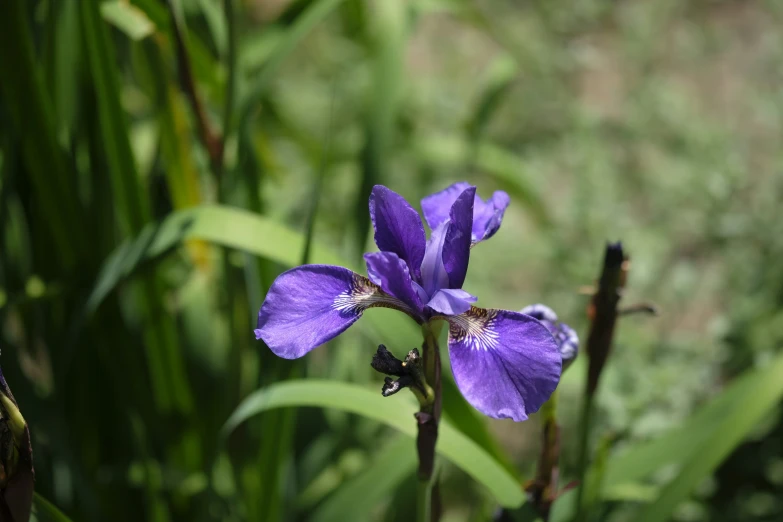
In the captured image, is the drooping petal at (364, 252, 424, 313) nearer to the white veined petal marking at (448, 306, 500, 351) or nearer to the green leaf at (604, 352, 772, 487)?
the white veined petal marking at (448, 306, 500, 351)

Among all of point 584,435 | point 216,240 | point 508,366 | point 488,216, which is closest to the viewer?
point 508,366

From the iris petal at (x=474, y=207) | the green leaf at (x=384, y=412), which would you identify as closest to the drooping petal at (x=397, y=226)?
the iris petal at (x=474, y=207)

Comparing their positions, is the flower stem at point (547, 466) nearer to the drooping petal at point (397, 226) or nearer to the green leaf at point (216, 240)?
the drooping petal at point (397, 226)

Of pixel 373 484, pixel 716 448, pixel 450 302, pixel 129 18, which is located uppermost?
pixel 129 18

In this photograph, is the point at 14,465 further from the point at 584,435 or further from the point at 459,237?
the point at 584,435

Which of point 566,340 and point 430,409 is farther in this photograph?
point 566,340

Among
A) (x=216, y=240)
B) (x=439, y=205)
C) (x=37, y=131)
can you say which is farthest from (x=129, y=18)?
(x=439, y=205)

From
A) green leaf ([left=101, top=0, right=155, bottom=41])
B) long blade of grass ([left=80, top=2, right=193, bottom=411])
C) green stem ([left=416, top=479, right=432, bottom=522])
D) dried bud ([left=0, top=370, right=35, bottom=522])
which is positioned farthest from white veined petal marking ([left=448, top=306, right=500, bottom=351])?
green leaf ([left=101, top=0, right=155, bottom=41])
